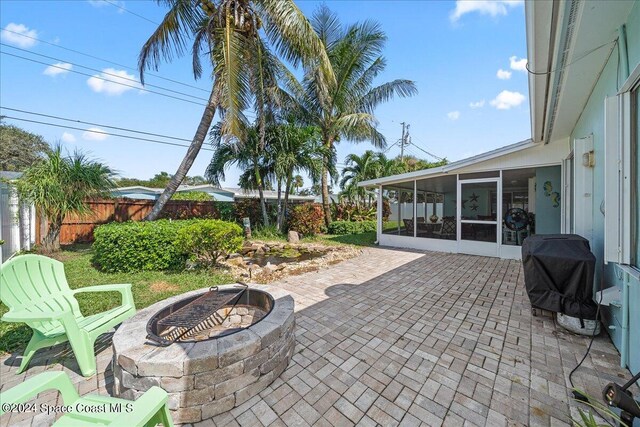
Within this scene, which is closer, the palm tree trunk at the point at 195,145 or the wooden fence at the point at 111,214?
the palm tree trunk at the point at 195,145

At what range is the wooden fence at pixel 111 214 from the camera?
8797mm

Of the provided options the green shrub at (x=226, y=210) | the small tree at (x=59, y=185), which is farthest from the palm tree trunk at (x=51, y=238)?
the green shrub at (x=226, y=210)

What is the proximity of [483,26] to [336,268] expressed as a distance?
5850mm

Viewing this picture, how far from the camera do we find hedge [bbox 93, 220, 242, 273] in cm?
531

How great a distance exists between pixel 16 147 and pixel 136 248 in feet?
86.7

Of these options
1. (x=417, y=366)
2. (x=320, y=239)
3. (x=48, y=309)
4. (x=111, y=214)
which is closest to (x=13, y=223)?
(x=111, y=214)

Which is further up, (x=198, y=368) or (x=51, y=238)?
(x=51, y=238)

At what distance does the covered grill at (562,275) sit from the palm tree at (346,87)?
9.18 meters

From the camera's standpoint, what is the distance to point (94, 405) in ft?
4.71

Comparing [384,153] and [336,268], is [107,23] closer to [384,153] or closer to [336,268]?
[336,268]

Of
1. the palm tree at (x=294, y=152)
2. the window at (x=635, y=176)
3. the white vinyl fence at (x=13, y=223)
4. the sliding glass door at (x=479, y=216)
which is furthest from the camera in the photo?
the palm tree at (x=294, y=152)

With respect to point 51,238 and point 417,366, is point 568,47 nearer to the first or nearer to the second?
point 417,366

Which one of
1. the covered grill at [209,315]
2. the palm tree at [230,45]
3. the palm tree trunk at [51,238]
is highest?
the palm tree at [230,45]

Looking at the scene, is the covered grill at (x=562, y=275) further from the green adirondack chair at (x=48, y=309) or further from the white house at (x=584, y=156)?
the green adirondack chair at (x=48, y=309)
